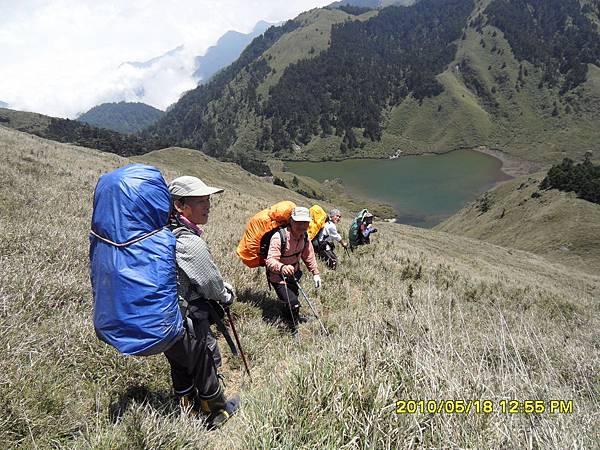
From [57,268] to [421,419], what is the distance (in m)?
4.53

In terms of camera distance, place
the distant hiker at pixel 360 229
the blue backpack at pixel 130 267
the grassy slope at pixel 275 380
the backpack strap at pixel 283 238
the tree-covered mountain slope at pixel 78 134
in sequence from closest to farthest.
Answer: the grassy slope at pixel 275 380, the blue backpack at pixel 130 267, the backpack strap at pixel 283 238, the distant hiker at pixel 360 229, the tree-covered mountain slope at pixel 78 134

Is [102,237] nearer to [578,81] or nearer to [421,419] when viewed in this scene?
[421,419]

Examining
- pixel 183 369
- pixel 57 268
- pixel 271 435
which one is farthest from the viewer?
pixel 57 268

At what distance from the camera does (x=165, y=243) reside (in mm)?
2605

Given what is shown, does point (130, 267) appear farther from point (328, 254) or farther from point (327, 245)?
point (327, 245)

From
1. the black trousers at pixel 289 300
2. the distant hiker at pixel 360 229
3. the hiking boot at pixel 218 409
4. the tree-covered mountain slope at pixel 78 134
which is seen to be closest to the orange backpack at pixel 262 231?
the black trousers at pixel 289 300

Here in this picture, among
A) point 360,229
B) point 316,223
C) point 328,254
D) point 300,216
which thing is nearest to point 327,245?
point 328,254

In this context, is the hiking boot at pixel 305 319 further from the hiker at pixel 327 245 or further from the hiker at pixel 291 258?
the hiker at pixel 327 245

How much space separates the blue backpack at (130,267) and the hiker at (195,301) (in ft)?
1.29

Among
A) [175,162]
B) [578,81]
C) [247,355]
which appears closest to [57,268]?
[247,355]

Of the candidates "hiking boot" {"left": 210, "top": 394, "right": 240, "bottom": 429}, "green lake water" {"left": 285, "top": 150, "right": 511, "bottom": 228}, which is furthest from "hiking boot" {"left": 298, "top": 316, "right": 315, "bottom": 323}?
"green lake water" {"left": 285, "top": 150, "right": 511, "bottom": 228}

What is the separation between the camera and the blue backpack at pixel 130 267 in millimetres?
2457

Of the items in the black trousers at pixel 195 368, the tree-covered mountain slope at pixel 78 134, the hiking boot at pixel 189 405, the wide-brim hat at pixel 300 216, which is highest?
the tree-covered mountain slope at pixel 78 134

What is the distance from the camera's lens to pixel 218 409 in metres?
3.30
